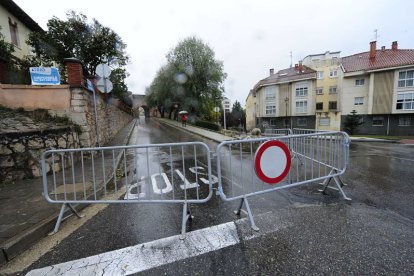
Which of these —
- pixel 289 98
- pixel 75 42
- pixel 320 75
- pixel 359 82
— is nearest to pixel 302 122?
pixel 289 98

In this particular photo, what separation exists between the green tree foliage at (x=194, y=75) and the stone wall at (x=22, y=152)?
25.3m

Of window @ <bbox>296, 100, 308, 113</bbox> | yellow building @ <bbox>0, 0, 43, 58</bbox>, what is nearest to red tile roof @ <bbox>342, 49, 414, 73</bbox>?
window @ <bbox>296, 100, 308, 113</bbox>

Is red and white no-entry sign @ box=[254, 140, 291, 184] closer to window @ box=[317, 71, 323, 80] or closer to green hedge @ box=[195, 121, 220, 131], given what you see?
green hedge @ box=[195, 121, 220, 131]

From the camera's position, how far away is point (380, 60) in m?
27.5

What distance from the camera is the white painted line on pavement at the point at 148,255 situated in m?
2.27

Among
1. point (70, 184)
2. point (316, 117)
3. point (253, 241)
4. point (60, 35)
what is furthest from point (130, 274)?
point (316, 117)

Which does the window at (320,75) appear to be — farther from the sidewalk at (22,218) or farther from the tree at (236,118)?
the sidewalk at (22,218)

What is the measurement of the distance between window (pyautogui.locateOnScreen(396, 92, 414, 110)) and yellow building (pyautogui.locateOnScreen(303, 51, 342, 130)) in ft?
22.6

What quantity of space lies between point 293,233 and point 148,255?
77.1 inches

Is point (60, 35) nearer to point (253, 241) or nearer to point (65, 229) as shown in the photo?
point (65, 229)

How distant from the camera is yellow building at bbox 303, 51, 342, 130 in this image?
31812 mm

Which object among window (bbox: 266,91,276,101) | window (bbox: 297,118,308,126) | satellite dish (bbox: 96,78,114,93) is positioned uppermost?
window (bbox: 266,91,276,101)

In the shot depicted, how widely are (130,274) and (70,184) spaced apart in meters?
3.50

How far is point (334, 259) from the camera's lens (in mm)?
2311
